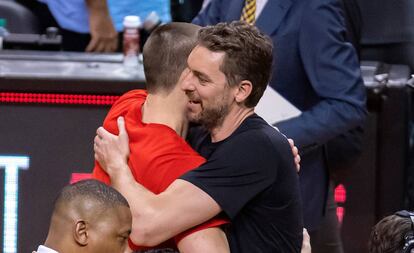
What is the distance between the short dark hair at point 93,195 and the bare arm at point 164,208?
229mm

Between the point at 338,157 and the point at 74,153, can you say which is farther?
the point at 74,153

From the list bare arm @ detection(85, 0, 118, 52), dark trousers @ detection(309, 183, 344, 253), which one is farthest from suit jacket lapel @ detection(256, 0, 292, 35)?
bare arm @ detection(85, 0, 118, 52)

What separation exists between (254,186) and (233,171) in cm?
8

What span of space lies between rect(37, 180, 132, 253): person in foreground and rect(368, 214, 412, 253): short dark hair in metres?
0.82

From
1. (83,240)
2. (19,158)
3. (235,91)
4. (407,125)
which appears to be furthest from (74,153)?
(83,240)

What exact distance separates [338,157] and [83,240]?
2.20m

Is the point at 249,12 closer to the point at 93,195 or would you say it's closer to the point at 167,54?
the point at 167,54

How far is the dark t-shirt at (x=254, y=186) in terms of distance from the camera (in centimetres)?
397

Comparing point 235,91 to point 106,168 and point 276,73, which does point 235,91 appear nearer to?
point 106,168

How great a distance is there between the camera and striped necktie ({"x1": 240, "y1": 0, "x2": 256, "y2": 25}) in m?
5.37

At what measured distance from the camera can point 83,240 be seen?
3574mm

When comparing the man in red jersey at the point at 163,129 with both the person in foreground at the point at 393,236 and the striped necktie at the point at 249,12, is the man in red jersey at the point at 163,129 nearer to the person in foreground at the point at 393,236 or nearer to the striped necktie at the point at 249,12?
the person in foreground at the point at 393,236

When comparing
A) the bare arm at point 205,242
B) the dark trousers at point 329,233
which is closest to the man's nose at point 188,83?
the bare arm at point 205,242

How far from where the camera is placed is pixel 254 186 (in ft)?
13.0
